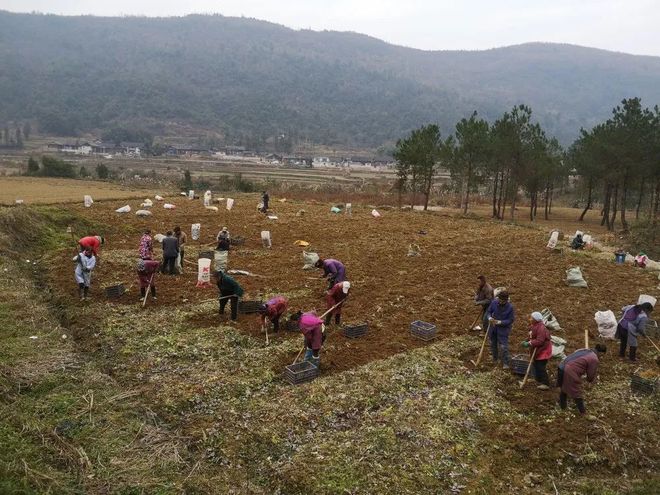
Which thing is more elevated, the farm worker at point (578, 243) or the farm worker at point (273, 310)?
the farm worker at point (578, 243)

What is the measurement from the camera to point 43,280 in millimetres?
15414

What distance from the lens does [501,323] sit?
9922mm

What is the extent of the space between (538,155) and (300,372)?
3019cm

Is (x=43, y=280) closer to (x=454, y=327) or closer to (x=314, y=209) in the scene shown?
(x=454, y=327)

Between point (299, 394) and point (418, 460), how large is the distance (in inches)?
96.9

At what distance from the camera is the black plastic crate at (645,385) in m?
9.37

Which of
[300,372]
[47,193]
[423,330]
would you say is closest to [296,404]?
[300,372]

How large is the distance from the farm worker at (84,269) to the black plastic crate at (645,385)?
12.6 metres

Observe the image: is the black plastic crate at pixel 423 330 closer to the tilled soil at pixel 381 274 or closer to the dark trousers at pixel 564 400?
the tilled soil at pixel 381 274

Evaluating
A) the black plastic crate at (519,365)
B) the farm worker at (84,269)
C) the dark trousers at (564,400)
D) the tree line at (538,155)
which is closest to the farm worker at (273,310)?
the black plastic crate at (519,365)

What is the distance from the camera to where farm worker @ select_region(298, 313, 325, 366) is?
9.67 m

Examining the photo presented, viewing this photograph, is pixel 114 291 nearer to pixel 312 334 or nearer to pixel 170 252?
pixel 170 252

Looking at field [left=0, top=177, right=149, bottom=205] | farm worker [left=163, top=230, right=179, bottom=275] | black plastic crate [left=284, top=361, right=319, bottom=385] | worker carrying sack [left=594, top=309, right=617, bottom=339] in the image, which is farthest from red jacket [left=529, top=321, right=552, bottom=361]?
field [left=0, top=177, right=149, bottom=205]

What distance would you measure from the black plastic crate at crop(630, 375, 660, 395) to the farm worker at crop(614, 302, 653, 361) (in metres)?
1.30
